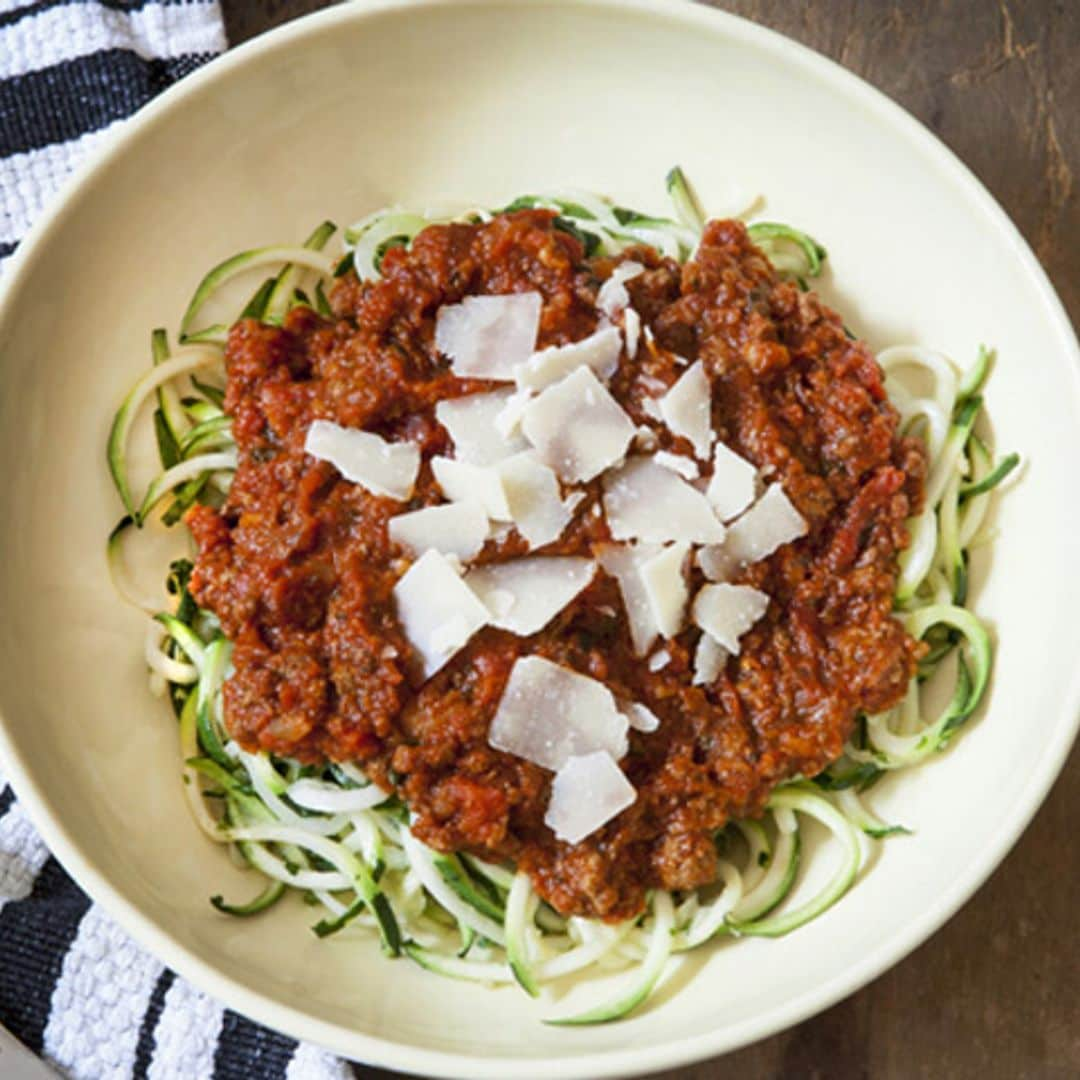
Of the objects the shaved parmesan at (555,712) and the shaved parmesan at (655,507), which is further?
the shaved parmesan at (655,507)

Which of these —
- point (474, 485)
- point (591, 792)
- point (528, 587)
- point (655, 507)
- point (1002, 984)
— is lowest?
point (1002, 984)

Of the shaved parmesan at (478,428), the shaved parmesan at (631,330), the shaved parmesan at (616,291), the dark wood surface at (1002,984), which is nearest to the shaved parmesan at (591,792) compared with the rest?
the shaved parmesan at (478,428)

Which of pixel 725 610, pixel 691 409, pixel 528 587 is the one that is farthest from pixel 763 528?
pixel 528 587

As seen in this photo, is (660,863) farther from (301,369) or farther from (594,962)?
(301,369)

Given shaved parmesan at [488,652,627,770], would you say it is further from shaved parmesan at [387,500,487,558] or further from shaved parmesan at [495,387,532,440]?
shaved parmesan at [495,387,532,440]

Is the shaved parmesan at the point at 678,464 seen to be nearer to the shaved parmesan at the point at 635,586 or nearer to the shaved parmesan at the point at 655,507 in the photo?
the shaved parmesan at the point at 655,507

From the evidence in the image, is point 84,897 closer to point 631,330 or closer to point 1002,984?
point 631,330

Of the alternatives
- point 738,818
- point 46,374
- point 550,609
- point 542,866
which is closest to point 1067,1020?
point 738,818

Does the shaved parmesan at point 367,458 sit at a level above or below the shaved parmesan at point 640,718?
above
